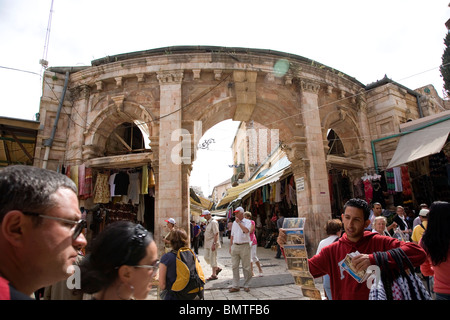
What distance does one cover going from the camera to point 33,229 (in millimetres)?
963

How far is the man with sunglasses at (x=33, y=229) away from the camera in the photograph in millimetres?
914

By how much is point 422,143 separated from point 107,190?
10.8 metres

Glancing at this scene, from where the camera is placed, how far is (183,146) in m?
8.35

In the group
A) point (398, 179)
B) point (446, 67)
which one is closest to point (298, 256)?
point (398, 179)

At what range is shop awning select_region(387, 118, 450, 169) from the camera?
25.6ft

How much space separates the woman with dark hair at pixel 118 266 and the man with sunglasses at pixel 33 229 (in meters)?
0.11

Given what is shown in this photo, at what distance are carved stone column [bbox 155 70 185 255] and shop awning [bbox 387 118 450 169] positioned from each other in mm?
7322

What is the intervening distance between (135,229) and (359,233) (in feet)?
5.81

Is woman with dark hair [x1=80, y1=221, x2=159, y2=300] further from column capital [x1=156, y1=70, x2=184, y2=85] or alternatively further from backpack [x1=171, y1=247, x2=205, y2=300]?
column capital [x1=156, y1=70, x2=184, y2=85]

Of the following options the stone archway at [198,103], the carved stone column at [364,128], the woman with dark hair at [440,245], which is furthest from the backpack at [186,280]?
the carved stone column at [364,128]

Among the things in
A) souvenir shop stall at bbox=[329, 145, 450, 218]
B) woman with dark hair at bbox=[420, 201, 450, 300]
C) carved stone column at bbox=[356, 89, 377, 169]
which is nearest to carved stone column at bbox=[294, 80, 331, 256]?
souvenir shop stall at bbox=[329, 145, 450, 218]

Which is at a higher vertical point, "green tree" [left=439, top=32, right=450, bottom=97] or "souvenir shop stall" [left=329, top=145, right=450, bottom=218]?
"green tree" [left=439, top=32, right=450, bottom=97]

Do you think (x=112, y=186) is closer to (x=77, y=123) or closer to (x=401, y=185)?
(x=77, y=123)
